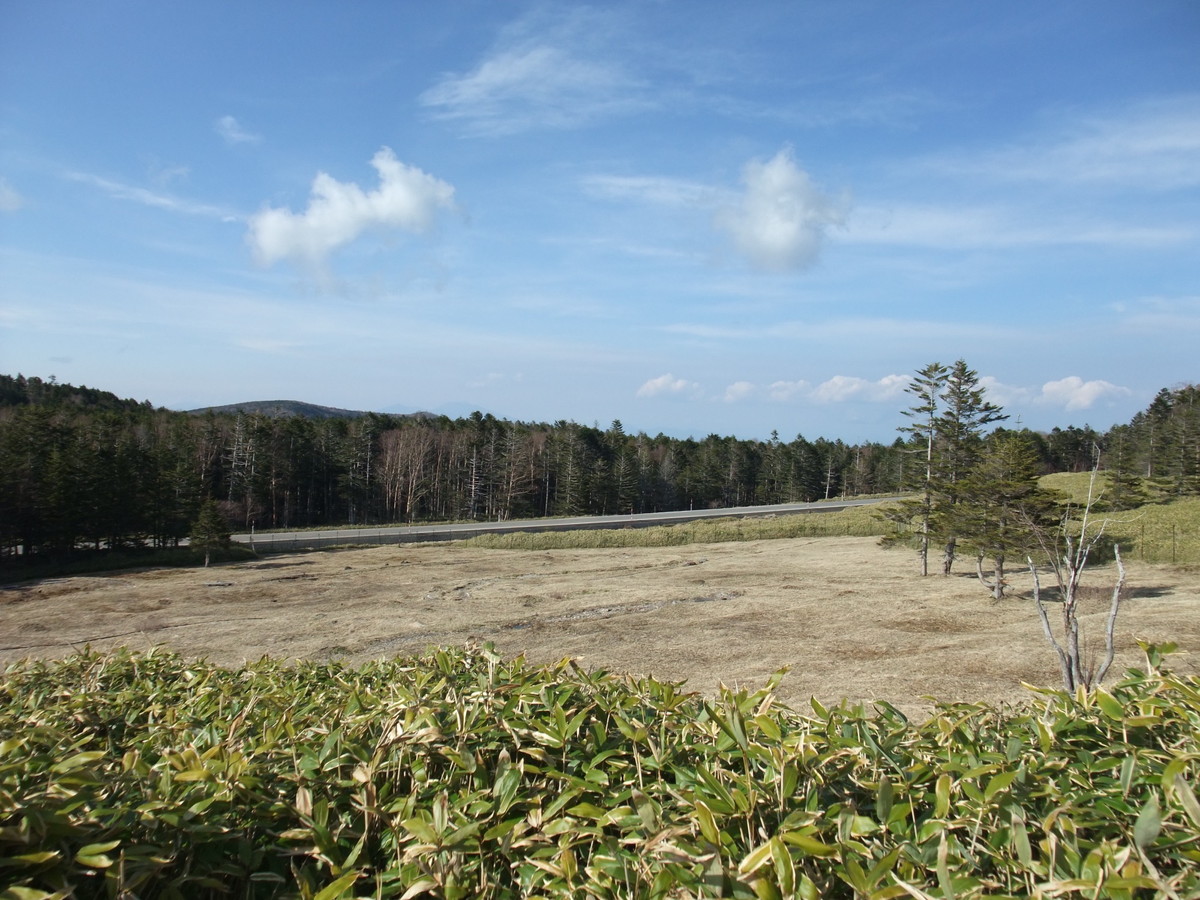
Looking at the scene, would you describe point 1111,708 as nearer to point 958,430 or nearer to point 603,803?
point 603,803

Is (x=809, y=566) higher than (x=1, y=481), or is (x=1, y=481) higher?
(x=1, y=481)

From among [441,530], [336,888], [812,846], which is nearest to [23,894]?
[336,888]

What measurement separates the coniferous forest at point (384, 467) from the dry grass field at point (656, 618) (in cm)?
630

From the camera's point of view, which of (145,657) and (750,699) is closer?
(750,699)

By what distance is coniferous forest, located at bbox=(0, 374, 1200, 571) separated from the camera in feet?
103

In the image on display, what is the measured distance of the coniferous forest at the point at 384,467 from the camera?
31500 millimetres

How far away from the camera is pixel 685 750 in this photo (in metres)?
1.68

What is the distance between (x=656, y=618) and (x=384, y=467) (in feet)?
137

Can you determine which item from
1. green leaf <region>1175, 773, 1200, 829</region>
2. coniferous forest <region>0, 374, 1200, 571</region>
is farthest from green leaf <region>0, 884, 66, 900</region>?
coniferous forest <region>0, 374, 1200, 571</region>

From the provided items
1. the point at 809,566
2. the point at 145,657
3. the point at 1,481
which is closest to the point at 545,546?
the point at 809,566

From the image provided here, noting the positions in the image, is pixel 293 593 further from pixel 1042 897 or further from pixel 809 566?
pixel 1042 897

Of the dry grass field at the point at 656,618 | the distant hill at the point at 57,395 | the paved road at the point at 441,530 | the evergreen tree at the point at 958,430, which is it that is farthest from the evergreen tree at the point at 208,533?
the distant hill at the point at 57,395

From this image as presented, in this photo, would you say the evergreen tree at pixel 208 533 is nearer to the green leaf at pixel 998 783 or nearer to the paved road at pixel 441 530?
the paved road at pixel 441 530

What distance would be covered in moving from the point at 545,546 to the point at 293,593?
53.3 feet
